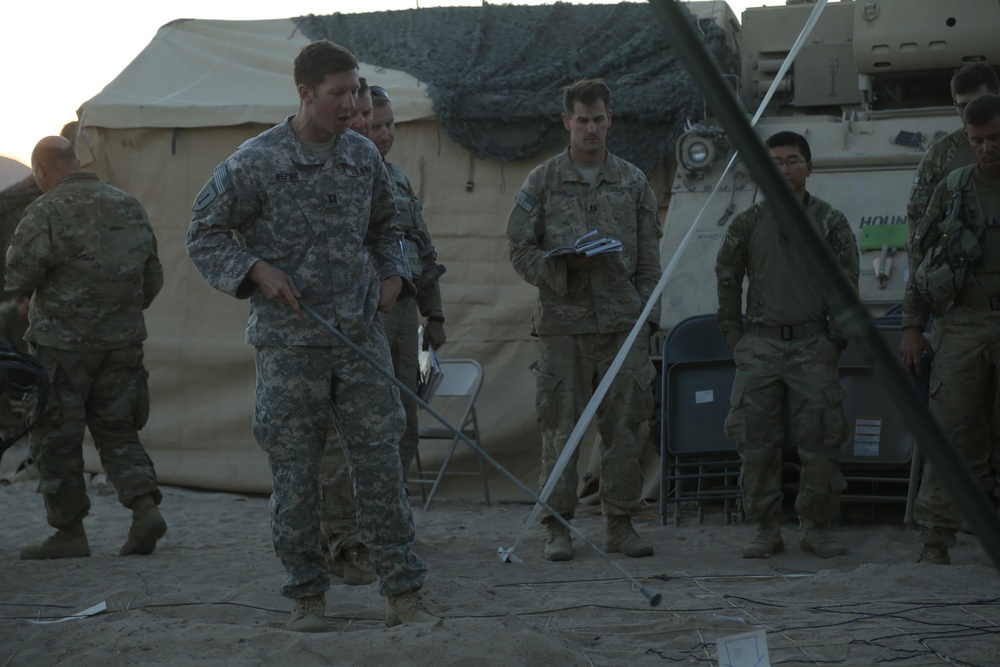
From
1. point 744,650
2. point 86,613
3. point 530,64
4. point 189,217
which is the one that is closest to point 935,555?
point 744,650

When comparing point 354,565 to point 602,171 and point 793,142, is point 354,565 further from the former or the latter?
point 793,142

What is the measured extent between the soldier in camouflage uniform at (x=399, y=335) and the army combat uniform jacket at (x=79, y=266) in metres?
1.40

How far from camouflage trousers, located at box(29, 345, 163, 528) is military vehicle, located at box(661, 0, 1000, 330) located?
113 inches

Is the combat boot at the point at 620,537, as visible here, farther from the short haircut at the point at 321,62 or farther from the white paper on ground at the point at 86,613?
the short haircut at the point at 321,62

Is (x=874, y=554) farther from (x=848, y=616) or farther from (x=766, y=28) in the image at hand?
(x=766, y=28)

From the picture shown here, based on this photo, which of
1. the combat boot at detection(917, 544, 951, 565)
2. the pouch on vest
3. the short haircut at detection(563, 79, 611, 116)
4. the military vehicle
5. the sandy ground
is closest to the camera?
the sandy ground

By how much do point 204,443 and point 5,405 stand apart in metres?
1.38

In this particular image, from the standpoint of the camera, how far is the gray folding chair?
7840 millimetres

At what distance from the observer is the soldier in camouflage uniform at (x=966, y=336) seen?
497 centimetres

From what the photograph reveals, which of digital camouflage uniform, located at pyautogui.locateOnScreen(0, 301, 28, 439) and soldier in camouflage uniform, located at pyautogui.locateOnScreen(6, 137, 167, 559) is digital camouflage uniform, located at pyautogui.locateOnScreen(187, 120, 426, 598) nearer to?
soldier in camouflage uniform, located at pyautogui.locateOnScreen(6, 137, 167, 559)

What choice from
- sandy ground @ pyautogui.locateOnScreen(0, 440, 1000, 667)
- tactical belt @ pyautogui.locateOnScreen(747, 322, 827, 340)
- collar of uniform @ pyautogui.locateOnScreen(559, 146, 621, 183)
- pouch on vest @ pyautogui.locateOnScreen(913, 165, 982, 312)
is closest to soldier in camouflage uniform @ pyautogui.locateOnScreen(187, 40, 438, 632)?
sandy ground @ pyautogui.locateOnScreen(0, 440, 1000, 667)

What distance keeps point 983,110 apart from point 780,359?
4.49 ft

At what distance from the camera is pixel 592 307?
18.6 feet

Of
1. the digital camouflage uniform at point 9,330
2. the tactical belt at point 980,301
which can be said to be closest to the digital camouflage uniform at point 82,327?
the digital camouflage uniform at point 9,330
